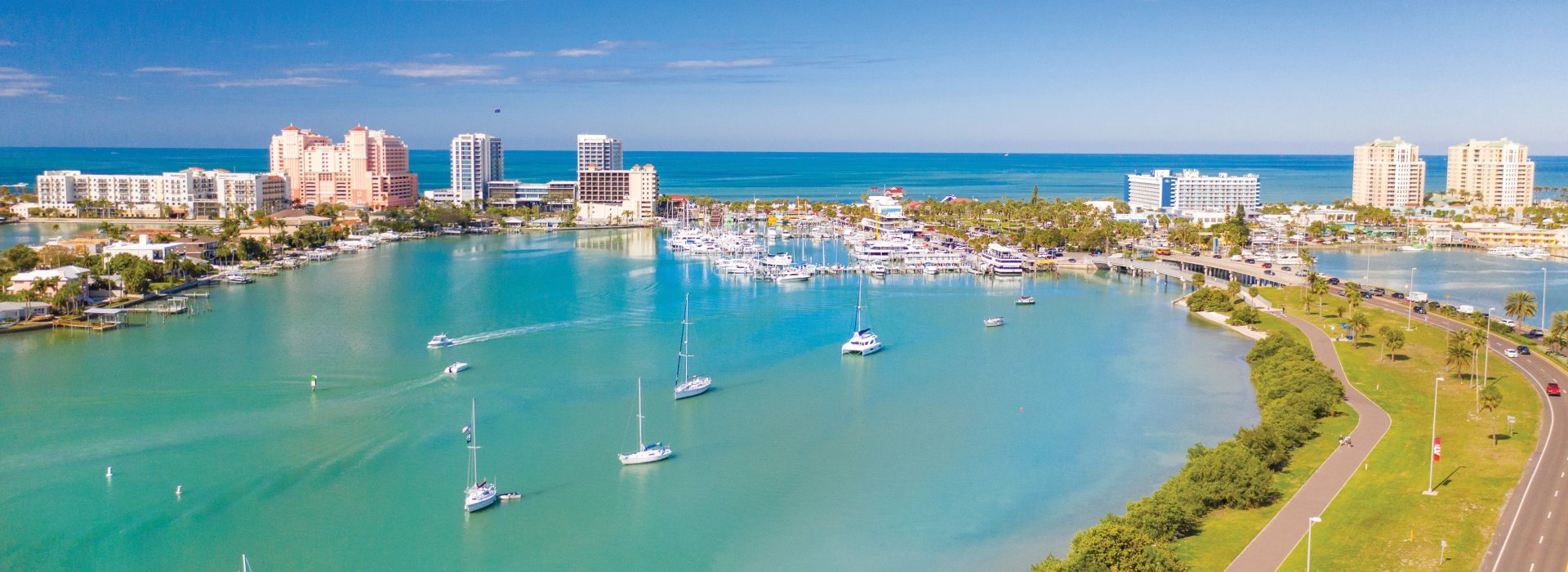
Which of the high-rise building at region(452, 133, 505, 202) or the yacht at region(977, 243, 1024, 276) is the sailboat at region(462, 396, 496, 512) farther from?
the high-rise building at region(452, 133, 505, 202)

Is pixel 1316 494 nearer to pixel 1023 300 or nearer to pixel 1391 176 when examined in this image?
pixel 1023 300

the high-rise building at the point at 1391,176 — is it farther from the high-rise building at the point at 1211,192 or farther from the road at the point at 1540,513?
the road at the point at 1540,513

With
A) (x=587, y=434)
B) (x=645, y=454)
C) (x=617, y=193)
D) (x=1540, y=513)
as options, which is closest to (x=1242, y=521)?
(x=1540, y=513)

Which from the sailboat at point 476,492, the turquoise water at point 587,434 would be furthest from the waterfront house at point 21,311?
the sailboat at point 476,492

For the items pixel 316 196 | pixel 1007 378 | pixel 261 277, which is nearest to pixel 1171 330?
pixel 1007 378

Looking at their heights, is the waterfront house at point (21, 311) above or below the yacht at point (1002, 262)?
below

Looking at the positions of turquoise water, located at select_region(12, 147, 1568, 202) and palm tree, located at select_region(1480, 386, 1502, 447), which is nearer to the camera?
palm tree, located at select_region(1480, 386, 1502, 447)

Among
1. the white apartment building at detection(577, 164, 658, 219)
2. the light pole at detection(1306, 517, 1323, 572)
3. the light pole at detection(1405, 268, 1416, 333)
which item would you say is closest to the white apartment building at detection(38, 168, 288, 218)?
the white apartment building at detection(577, 164, 658, 219)
